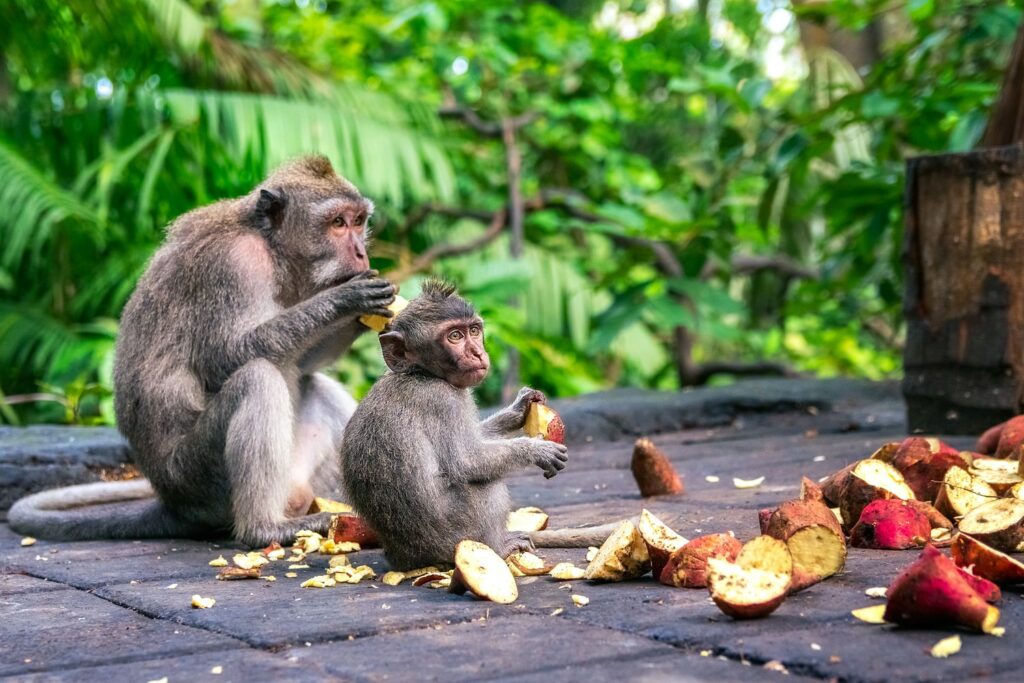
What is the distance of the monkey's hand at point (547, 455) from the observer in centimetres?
348

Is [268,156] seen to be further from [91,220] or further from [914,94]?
[914,94]

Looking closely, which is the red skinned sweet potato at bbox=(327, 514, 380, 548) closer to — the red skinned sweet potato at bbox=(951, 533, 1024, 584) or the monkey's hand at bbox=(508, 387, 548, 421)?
the monkey's hand at bbox=(508, 387, 548, 421)

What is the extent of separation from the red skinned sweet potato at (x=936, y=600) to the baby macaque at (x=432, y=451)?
46.9 inches

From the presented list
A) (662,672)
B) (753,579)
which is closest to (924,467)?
(753,579)

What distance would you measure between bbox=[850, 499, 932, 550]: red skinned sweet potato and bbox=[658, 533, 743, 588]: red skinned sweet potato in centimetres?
56

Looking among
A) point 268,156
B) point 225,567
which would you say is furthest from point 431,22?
point 225,567

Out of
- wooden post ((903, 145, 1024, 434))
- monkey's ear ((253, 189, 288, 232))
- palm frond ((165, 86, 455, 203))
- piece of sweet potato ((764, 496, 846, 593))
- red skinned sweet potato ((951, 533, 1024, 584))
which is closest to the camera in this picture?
red skinned sweet potato ((951, 533, 1024, 584))

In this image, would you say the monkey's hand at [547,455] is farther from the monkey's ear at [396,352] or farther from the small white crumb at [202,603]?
the small white crumb at [202,603]

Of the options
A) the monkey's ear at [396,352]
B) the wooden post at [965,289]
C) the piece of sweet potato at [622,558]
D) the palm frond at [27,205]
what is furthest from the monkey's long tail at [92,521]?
the palm frond at [27,205]

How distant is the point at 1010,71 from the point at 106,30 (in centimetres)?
653

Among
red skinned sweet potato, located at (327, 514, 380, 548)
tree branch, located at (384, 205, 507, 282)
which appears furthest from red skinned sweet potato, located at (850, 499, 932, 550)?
tree branch, located at (384, 205, 507, 282)

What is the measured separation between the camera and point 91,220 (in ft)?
28.9

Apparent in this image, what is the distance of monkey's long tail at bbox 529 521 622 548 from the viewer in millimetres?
3752

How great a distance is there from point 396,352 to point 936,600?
66.9 inches
